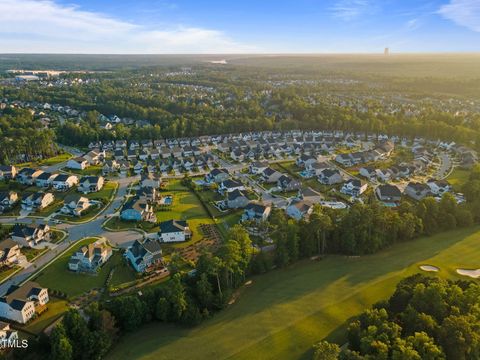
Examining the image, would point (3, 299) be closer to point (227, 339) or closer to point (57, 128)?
point (227, 339)

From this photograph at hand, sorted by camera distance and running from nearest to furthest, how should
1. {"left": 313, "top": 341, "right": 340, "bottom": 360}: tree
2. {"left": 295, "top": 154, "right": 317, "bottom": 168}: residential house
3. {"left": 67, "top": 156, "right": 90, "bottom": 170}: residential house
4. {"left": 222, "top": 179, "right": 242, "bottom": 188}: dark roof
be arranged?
1. {"left": 313, "top": 341, "right": 340, "bottom": 360}: tree
2. {"left": 222, "top": 179, "right": 242, "bottom": 188}: dark roof
3. {"left": 67, "top": 156, "right": 90, "bottom": 170}: residential house
4. {"left": 295, "top": 154, "right": 317, "bottom": 168}: residential house

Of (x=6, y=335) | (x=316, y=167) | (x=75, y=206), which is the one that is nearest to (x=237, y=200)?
(x=316, y=167)

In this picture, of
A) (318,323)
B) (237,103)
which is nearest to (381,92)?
(237,103)

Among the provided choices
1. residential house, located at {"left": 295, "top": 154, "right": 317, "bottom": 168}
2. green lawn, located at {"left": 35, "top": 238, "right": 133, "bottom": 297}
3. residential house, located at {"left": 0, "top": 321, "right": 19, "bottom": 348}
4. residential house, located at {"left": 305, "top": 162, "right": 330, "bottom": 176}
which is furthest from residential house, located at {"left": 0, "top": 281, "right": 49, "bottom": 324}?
residential house, located at {"left": 295, "top": 154, "right": 317, "bottom": 168}

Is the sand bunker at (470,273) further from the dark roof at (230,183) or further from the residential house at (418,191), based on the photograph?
the dark roof at (230,183)

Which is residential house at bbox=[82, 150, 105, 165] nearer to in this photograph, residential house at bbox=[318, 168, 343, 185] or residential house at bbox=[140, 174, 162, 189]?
residential house at bbox=[140, 174, 162, 189]

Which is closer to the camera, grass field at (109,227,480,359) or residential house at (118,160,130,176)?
grass field at (109,227,480,359)
